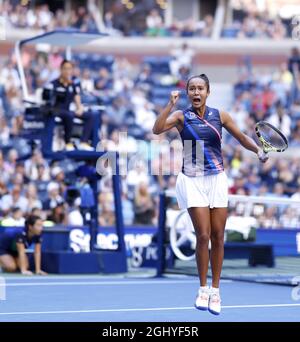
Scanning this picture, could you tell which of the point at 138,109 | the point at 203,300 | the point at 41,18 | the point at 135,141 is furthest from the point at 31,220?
the point at 41,18

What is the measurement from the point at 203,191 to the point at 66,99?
6.94 metres

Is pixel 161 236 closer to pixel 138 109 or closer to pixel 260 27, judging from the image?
pixel 138 109

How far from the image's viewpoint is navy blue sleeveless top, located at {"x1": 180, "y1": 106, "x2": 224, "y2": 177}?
996 cm

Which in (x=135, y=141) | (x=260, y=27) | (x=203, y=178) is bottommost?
(x=135, y=141)

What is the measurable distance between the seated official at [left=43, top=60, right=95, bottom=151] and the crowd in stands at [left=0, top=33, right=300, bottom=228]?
1.74 ft

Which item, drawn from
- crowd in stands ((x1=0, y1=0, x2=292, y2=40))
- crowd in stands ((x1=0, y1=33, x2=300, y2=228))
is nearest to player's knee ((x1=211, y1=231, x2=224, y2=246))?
crowd in stands ((x1=0, y1=33, x2=300, y2=228))

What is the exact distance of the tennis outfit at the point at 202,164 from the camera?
995 cm

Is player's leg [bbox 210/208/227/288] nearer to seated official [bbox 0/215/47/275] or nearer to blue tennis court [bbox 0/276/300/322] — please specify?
blue tennis court [bbox 0/276/300/322]

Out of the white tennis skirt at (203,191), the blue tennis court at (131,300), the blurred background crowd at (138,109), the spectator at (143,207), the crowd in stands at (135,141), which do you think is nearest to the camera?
the white tennis skirt at (203,191)

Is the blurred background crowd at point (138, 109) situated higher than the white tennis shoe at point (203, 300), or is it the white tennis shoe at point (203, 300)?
the white tennis shoe at point (203, 300)

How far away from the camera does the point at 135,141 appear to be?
2622 centimetres

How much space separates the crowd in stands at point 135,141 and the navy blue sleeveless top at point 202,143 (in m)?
6.92

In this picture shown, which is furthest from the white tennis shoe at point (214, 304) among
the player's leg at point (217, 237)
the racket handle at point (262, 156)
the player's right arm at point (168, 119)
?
the player's right arm at point (168, 119)

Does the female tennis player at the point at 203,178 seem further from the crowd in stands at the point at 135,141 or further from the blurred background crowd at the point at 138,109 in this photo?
the blurred background crowd at the point at 138,109
